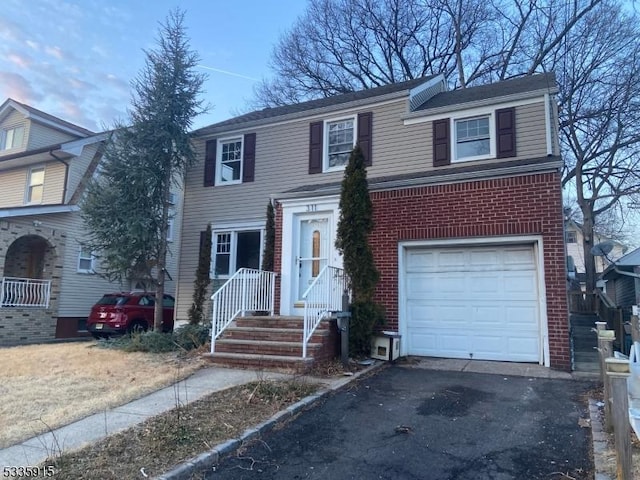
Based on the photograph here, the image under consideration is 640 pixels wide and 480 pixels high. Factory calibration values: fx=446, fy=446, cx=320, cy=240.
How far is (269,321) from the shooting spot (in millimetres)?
8922

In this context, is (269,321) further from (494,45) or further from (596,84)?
(494,45)

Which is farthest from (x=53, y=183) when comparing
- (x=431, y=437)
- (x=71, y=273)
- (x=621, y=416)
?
(x=621, y=416)

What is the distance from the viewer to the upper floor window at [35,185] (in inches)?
672

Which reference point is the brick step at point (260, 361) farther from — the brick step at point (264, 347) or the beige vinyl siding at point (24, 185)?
the beige vinyl siding at point (24, 185)

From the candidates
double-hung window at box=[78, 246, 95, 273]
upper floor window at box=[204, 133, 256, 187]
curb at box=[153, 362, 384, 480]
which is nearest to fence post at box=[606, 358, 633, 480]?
curb at box=[153, 362, 384, 480]

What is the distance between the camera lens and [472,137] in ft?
35.8

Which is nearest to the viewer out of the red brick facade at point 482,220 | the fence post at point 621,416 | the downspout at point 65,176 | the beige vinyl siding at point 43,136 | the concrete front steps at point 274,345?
the fence post at point 621,416

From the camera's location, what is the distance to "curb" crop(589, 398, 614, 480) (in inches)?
141

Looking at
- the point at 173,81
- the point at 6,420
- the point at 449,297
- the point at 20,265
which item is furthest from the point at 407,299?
the point at 20,265

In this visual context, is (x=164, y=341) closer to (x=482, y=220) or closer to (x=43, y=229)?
(x=482, y=220)

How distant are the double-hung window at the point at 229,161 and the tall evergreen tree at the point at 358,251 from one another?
18.6ft

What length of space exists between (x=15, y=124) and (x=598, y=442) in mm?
22150

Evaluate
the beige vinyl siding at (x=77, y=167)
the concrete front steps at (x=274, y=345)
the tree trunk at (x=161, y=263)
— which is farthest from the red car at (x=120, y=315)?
the concrete front steps at (x=274, y=345)

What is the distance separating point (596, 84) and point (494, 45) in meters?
6.06
